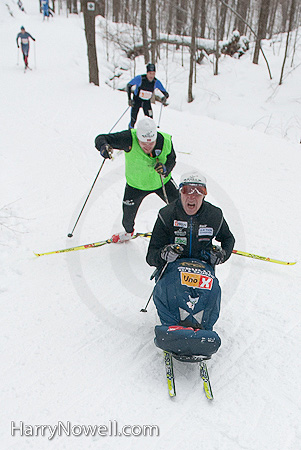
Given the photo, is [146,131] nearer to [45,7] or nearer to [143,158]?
[143,158]

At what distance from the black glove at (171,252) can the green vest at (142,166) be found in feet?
5.11

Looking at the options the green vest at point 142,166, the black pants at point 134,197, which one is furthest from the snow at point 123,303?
the green vest at point 142,166

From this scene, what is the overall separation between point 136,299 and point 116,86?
55.2 feet

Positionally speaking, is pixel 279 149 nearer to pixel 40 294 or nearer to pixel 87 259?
pixel 87 259

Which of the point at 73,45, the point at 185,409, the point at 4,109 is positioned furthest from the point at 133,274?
the point at 73,45

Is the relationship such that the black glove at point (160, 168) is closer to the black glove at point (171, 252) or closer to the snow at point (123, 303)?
the snow at point (123, 303)

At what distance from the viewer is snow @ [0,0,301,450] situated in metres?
2.52

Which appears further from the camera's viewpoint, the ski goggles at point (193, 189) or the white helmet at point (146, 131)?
the white helmet at point (146, 131)

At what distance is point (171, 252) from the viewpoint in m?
3.03

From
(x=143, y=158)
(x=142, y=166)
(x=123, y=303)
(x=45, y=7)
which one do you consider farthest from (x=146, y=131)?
(x=45, y=7)

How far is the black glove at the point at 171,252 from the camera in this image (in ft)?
9.95

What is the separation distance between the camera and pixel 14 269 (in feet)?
13.3

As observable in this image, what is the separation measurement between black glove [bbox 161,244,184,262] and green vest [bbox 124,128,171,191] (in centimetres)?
156

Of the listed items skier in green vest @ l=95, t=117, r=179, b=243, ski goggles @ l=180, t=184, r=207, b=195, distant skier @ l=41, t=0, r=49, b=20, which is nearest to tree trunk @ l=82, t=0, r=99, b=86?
skier in green vest @ l=95, t=117, r=179, b=243
